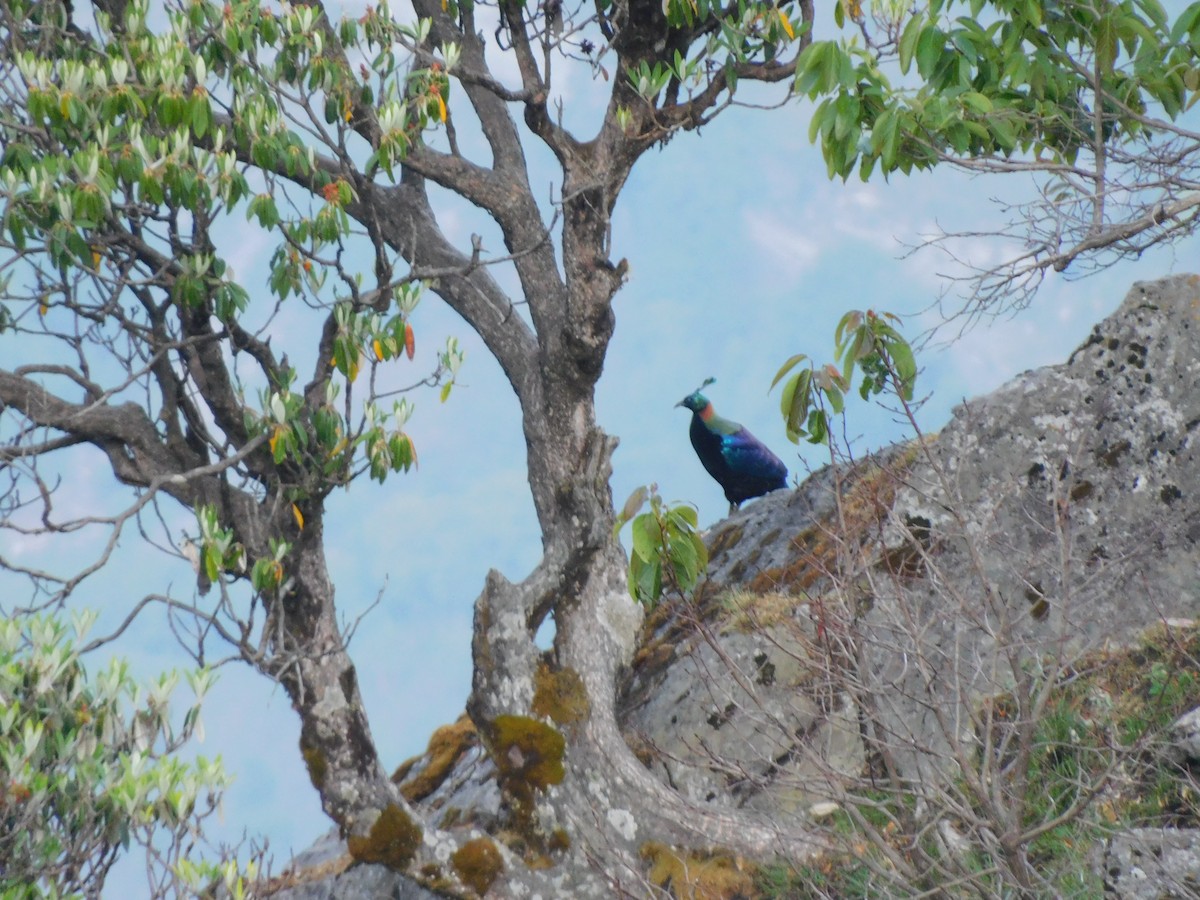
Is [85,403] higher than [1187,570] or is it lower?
higher

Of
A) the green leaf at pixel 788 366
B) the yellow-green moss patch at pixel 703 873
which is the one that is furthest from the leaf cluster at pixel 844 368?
the yellow-green moss patch at pixel 703 873

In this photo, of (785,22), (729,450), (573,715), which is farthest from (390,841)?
(785,22)

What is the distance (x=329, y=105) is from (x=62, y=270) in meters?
1.94

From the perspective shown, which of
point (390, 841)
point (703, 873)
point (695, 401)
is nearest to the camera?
point (703, 873)

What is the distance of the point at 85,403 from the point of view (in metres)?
7.83

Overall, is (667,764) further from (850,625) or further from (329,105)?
(329,105)

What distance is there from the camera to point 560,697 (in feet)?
25.2

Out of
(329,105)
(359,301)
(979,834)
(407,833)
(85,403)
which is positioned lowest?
(979,834)

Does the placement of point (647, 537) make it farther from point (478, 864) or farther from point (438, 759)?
point (438, 759)

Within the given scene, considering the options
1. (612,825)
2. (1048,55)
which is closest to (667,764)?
(612,825)

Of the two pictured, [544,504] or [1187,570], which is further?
[544,504]

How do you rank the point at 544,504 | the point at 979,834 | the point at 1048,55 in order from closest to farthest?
1. the point at 979,834
2. the point at 1048,55
3. the point at 544,504

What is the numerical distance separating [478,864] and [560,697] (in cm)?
119

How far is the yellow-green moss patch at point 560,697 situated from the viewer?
24.8 feet
